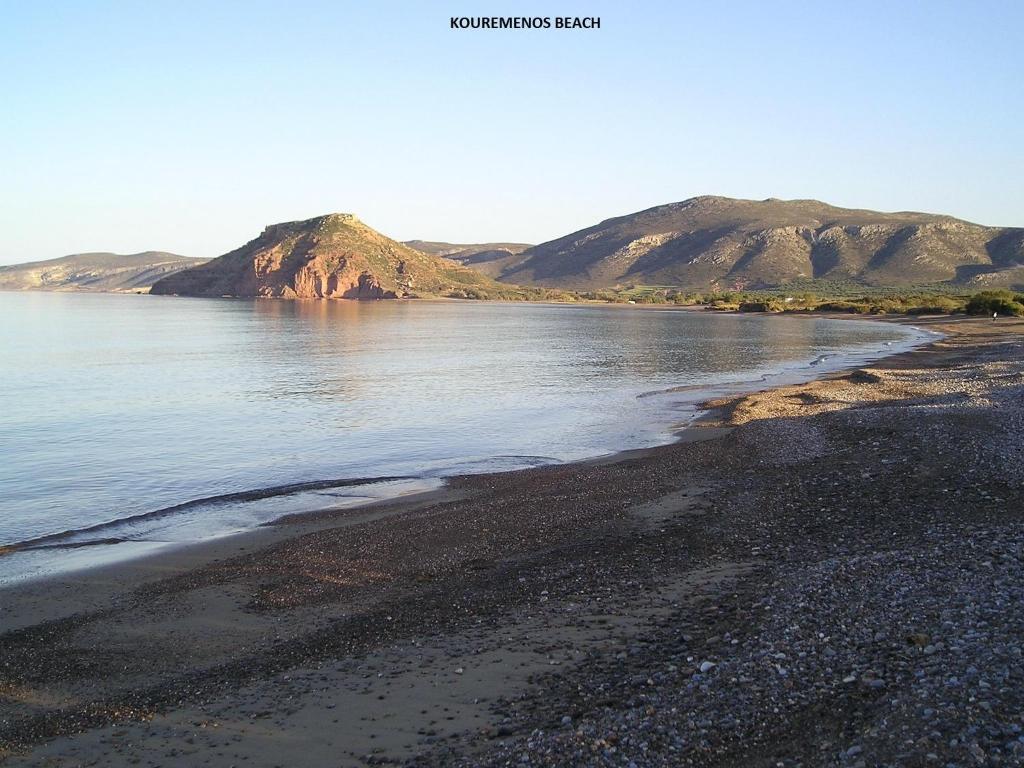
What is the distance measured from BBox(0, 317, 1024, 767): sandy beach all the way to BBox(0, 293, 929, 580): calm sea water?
367 centimetres

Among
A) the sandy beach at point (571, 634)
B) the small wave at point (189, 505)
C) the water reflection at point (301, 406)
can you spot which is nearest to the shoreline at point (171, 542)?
the small wave at point (189, 505)

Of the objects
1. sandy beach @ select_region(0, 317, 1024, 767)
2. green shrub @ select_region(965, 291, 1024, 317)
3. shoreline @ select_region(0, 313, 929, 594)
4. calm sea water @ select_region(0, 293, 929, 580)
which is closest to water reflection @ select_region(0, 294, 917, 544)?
calm sea water @ select_region(0, 293, 929, 580)

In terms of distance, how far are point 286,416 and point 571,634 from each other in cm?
2280

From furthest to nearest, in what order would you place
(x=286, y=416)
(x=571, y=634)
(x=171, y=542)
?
(x=286, y=416) → (x=171, y=542) → (x=571, y=634)

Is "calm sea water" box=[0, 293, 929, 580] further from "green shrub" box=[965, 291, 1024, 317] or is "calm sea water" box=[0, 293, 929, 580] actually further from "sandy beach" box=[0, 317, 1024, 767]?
"green shrub" box=[965, 291, 1024, 317]

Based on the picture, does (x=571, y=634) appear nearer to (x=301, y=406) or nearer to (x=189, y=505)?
(x=189, y=505)

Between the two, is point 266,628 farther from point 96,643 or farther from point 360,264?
point 360,264

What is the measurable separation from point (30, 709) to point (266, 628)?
8.02 ft

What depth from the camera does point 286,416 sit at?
29.0m

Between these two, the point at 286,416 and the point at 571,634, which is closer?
the point at 571,634

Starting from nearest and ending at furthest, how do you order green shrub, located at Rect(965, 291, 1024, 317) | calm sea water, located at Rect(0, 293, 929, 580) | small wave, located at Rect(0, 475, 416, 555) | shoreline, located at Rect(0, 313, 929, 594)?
shoreline, located at Rect(0, 313, 929, 594) → small wave, located at Rect(0, 475, 416, 555) → calm sea water, located at Rect(0, 293, 929, 580) → green shrub, located at Rect(965, 291, 1024, 317)

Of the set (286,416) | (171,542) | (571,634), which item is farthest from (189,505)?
(286,416)

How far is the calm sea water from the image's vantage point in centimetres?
1650

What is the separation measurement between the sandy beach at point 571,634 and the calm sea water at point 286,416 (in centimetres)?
367
